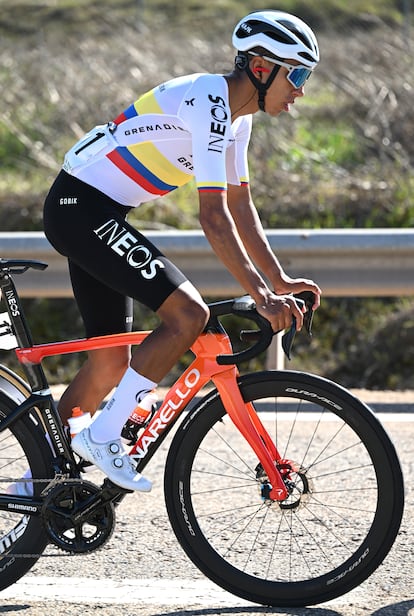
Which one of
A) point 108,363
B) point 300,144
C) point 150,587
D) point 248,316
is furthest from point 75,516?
point 300,144

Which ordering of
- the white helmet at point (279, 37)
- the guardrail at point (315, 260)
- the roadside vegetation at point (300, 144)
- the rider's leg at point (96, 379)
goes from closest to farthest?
1. the white helmet at point (279, 37)
2. the rider's leg at point (96, 379)
3. the guardrail at point (315, 260)
4. the roadside vegetation at point (300, 144)

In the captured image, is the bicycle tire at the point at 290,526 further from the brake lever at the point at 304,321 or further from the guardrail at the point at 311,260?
the guardrail at the point at 311,260

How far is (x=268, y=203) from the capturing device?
9805mm

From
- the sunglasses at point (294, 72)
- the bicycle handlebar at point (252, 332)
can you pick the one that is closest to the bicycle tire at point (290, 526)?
the bicycle handlebar at point (252, 332)

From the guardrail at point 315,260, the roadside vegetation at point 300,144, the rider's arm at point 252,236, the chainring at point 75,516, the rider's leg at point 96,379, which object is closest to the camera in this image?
the chainring at point 75,516

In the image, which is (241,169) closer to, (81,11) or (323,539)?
(323,539)

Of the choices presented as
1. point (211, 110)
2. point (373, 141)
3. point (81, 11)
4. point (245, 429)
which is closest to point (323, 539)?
point (245, 429)

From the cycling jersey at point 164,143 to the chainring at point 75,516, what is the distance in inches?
40.6

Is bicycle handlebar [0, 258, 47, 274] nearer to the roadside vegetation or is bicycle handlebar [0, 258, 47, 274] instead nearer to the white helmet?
the white helmet

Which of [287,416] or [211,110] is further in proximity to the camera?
[287,416]

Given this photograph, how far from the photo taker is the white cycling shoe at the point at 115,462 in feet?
12.7

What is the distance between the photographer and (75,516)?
393 cm

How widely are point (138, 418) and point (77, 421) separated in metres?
0.23

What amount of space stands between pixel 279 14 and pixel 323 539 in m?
1.98
